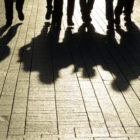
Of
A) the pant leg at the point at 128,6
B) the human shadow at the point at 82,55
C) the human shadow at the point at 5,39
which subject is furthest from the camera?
the pant leg at the point at 128,6

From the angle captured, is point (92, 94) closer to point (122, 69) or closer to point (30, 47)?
point (122, 69)

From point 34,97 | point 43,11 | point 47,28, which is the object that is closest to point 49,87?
point 34,97

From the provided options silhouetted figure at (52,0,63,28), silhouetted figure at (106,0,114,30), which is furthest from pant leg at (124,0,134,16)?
silhouetted figure at (52,0,63,28)

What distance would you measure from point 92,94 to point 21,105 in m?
1.09

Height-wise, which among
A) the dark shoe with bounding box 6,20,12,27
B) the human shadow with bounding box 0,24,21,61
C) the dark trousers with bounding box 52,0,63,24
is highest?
the dark trousers with bounding box 52,0,63,24

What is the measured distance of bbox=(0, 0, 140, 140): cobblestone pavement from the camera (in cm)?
379

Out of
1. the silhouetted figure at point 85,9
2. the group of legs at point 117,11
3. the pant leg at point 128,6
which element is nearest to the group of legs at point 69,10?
the silhouetted figure at point 85,9

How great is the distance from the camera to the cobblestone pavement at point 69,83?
3.79m

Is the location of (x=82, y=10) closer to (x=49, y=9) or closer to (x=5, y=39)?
(x=49, y=9)

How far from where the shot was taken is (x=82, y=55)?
20.1 ft

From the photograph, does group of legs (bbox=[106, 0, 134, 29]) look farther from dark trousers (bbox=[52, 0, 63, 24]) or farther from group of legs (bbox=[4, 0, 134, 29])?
dark trousers (bbox=[52, 0, 63, 24])

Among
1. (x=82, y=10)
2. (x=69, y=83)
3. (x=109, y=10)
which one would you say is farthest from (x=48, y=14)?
(x=69, y=83)

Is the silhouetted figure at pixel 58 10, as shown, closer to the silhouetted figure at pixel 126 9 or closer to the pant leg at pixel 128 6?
the silhouetted figure at pixel 126 9

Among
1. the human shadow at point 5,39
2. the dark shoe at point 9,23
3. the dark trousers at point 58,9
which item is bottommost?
the dark shoe at point 9,23
